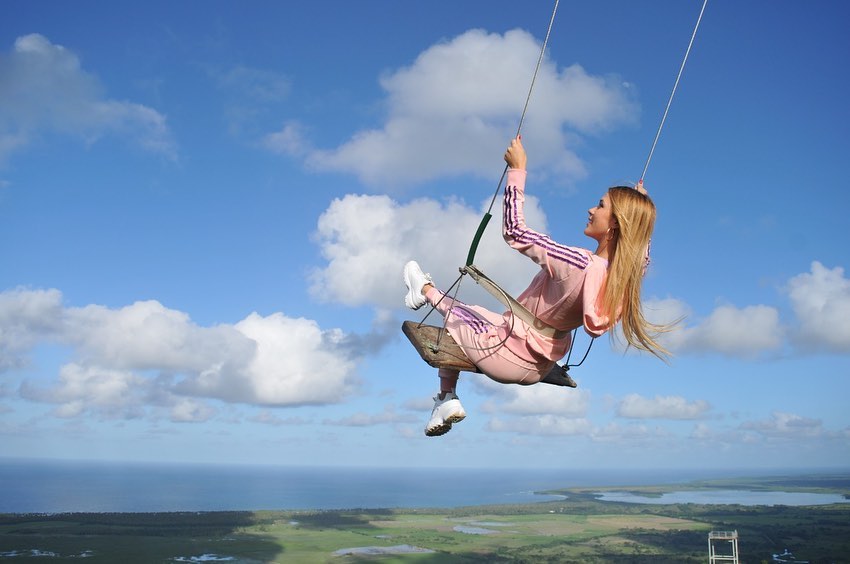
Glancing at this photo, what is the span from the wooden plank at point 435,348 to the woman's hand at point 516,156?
0.96 m

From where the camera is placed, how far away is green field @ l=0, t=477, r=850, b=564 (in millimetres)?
75750

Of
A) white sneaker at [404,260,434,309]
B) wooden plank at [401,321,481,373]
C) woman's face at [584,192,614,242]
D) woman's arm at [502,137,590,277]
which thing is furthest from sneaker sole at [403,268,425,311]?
woman's face at [584,192,614,242]

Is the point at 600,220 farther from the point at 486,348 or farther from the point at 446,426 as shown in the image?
the point at 446,426

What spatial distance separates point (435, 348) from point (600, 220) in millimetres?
1055

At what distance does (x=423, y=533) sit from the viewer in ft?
311

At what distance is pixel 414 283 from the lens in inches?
153

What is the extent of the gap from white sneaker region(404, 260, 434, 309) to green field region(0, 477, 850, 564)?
243 ft

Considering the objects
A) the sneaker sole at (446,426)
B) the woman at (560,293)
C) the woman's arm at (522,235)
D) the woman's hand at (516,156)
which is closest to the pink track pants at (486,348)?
the woman at (560,293)

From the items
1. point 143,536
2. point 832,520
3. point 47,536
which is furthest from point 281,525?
point 832,520

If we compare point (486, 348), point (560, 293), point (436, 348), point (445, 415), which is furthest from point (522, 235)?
point (445, 415)

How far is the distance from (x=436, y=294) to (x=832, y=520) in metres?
119

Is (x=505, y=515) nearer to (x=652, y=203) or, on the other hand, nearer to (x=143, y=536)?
(x=143, y=536)

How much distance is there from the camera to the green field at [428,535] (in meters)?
75.8

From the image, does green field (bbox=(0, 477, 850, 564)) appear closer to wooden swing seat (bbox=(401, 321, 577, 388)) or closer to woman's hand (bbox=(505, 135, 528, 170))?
wooden swing seat (bbox=(401, 321, 577, 388))
